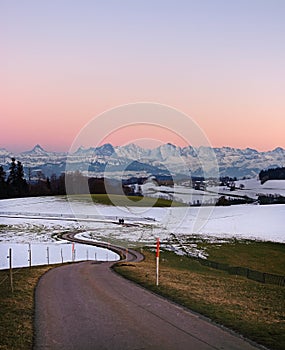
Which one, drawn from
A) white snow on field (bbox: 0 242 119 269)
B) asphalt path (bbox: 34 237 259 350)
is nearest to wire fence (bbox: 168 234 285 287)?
white snow on field (bbox: 0 242 119 269)

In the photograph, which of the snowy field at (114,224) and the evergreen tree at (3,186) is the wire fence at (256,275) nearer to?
the snowy field at (114,224)

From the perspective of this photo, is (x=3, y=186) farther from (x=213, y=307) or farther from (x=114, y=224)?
(x=213, y=307)

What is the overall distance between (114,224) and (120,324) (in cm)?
7617

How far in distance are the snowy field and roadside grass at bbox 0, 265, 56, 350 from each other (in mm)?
23640

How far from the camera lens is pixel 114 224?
87.9 metres

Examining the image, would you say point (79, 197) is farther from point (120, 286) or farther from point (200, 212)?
point (120, 286)

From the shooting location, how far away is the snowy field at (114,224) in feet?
200

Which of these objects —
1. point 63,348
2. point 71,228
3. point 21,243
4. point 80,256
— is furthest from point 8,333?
point 71,228

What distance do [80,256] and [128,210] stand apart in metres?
63.9

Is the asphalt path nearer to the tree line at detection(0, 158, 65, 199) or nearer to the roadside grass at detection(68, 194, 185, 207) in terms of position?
the roadside grass at detection(68, 194, 185, 207)

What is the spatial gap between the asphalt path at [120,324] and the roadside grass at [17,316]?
0.94 feet

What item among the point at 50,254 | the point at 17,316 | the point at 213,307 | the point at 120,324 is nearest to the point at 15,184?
the point at 50,254

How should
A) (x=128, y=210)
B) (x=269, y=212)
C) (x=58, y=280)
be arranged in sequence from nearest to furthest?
(x=58, y=280) < (x=269, y=212) < (x=128, y=210)

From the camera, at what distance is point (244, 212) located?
106562mm
